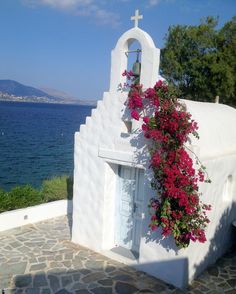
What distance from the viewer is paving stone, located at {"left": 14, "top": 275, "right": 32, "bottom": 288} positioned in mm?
7546

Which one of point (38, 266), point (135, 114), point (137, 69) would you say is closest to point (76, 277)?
point (38, 266)

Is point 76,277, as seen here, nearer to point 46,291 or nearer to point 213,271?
point 46,291

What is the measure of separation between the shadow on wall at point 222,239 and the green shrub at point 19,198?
6.55 m

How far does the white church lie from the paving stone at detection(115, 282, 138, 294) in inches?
31.5

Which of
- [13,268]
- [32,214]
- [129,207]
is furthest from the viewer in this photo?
[32,214]

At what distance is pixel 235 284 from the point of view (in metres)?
8.05

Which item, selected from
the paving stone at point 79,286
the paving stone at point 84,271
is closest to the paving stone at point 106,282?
the paving stone at point 79,286

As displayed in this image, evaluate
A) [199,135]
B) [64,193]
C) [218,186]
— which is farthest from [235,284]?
[64,193]

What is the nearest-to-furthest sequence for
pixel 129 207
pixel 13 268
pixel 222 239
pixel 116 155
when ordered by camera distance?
pixel 13 268
pixel 116 155
pixel 129 207
pixel 222 239

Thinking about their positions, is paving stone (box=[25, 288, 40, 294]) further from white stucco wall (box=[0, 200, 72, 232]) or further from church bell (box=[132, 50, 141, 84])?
church bell (box=[132, 50, 141, 84])

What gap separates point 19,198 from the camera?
12.0 m

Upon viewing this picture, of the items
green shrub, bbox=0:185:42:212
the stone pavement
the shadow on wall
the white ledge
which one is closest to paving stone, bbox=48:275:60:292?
the stone pavement

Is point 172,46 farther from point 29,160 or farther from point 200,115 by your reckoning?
point 29,160

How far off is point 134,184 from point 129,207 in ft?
2.23
